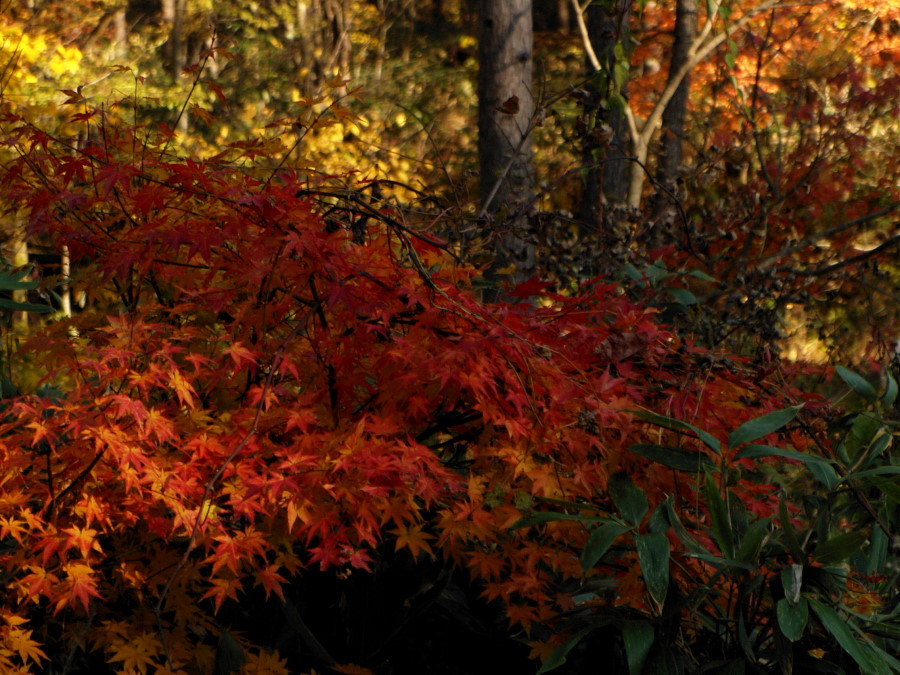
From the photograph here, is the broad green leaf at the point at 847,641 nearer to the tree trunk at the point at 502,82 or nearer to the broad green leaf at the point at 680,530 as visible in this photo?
the broad green leaf at the point at 680,530

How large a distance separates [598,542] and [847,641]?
52 centimetres

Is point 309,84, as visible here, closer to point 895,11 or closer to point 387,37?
point 387,37

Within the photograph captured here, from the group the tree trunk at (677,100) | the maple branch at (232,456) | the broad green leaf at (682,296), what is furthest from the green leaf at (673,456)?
the tree trunk at (677,100)

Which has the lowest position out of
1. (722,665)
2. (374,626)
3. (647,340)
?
(374,626)

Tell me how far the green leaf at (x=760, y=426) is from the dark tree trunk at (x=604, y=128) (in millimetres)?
2235

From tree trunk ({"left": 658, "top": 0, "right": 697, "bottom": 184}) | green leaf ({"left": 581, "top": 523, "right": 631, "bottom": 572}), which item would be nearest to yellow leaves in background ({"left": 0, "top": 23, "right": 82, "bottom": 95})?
tree trunk ({"left": 658, "top": 0, "right": 697, "bottom": 184})

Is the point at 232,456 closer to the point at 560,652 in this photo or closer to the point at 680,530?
the point at 560,652

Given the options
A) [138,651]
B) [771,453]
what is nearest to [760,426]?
[771,453]

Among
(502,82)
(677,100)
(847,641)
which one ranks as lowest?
(847,641)

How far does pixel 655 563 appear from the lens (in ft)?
6.41

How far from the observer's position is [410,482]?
82.7 inches

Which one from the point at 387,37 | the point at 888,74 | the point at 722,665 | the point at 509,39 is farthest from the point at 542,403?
the point at 387,37

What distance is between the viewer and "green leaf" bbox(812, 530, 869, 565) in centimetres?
199

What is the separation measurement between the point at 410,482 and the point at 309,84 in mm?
8403
